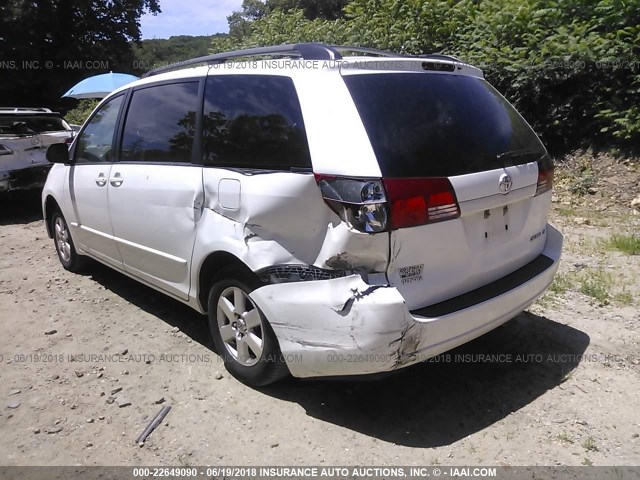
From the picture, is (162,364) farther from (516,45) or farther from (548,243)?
(516,45)

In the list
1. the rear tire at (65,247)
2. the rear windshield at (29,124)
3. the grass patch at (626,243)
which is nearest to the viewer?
the grass patch at (626,243)

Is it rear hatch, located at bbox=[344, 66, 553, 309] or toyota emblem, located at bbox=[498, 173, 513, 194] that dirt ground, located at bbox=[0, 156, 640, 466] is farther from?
toyota emblem, located at bbox=[498, 173, 513, 194]

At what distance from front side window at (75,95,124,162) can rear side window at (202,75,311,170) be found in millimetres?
1375

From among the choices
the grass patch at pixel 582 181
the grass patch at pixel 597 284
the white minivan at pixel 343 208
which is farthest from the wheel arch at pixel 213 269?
the grass patch at pixel 582 181

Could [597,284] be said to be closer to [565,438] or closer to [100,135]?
[565,438]

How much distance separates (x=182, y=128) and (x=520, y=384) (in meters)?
2.63

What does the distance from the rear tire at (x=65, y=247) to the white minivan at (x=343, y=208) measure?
2.12 m

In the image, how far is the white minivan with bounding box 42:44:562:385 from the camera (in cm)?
260

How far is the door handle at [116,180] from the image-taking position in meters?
4.17

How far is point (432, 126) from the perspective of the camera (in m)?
2.84

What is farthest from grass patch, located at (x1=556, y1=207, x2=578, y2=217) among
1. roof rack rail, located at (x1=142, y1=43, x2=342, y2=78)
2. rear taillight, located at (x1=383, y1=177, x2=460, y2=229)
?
roof rack rail, located at (x1=142, y1=43, x2=342, y2=78)

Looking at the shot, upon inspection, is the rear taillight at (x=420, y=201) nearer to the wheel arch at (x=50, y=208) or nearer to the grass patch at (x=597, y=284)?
the grass patch at (x=597, y=284)

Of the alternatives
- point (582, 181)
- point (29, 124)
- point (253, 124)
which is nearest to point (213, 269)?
point (253, 124)

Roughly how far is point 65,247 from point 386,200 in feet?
14.0
